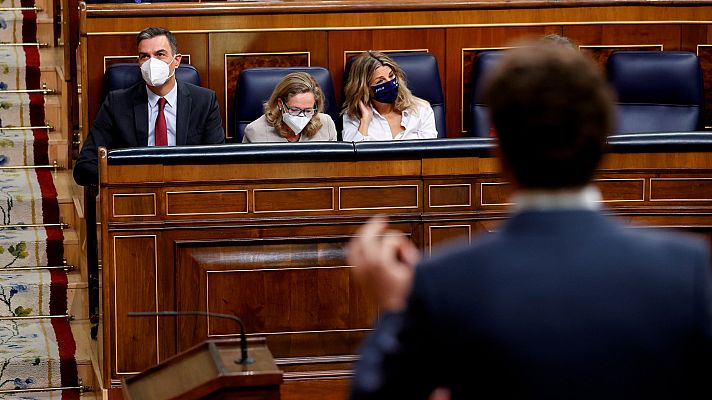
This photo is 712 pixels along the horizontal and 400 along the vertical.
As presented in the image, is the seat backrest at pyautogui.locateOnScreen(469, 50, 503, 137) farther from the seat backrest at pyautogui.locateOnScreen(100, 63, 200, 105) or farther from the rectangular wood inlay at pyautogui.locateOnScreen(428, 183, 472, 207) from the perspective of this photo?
the rectangular wood inlay at pyautogui.locateOnScreen(428, 183, 472, 207)

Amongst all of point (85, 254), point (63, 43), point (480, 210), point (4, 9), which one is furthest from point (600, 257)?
point (4, 9)

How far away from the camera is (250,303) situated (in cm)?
250

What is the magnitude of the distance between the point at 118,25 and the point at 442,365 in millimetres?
2777

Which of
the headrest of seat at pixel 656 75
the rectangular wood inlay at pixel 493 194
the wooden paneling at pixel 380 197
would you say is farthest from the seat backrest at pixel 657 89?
the wooden paneling at pixel 380 197

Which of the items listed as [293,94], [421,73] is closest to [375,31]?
[421,73]

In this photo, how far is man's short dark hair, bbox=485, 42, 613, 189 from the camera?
86cm

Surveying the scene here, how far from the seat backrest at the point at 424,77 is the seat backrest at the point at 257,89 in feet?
0.39

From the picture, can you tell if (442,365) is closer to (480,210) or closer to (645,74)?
(480,210)

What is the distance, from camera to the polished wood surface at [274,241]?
2.47 metres

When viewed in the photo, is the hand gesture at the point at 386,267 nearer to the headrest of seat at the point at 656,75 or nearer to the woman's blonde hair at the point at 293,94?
the woman's blonde hair at the point at 293,94

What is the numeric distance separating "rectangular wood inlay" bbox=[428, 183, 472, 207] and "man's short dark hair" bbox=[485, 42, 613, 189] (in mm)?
1634

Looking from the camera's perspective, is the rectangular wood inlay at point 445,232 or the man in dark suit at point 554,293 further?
the rectangular wood inlay at point 445,232

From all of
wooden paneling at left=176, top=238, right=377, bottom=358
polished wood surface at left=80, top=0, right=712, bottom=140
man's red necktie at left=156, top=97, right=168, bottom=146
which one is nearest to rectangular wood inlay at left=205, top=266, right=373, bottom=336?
wooden paneling at left=176, top=238, right=377, bottom=358

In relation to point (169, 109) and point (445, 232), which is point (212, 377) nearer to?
point (445, 232)
